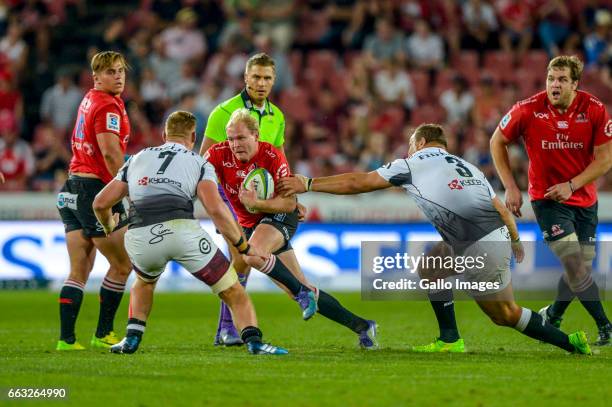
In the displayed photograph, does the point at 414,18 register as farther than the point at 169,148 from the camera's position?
Yes

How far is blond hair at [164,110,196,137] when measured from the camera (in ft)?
31.6

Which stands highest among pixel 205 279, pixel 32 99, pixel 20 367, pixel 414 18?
pixel 414 18

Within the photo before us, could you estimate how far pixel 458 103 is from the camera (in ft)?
70.1

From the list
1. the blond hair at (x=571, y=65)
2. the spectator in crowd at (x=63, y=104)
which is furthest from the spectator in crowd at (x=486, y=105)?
the blond hair at (x=571, y=65)

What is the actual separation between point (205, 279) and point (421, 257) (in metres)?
1.98

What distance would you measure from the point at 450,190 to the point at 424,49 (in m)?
13.3

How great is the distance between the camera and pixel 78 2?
24047 millimetres

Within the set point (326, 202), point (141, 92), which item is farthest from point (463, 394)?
point (141, 92)

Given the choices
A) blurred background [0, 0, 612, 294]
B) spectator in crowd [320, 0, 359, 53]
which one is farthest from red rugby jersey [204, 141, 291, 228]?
spectator in crowd [320, 0, 359, 53]

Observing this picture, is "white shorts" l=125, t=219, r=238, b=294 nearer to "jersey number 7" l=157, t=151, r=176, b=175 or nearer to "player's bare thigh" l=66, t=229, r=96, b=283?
"jersey number 7" l=157, t=151, r=176, b=175

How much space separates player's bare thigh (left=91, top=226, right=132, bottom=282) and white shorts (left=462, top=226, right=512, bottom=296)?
3137 millimetres

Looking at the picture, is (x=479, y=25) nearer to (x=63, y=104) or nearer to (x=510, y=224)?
(x=63, y=104)

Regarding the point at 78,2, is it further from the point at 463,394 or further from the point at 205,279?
the point at 463,394

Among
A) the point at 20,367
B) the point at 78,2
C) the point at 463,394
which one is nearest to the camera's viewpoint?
the point at 463,394
